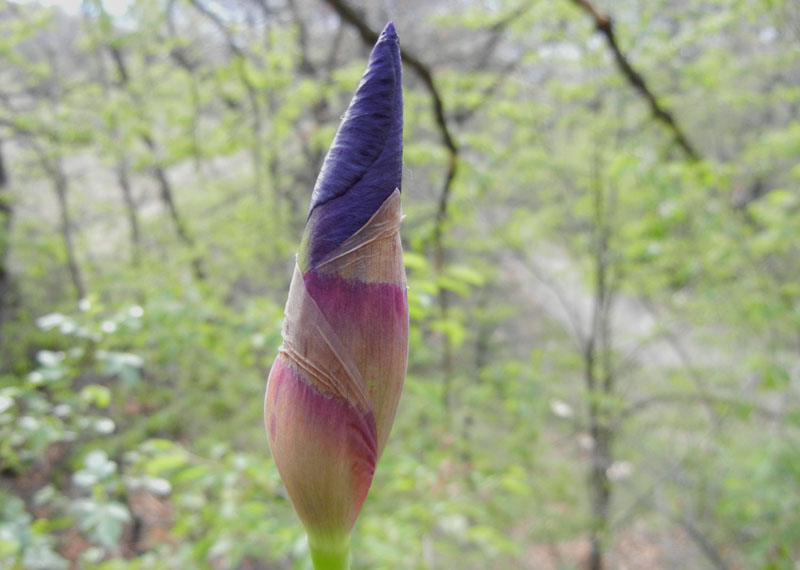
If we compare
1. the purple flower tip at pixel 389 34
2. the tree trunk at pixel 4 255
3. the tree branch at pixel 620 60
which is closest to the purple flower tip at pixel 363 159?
the purple flower tip at pixel 389 34

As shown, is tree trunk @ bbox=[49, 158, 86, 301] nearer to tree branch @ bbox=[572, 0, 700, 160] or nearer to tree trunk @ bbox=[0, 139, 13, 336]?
tree trunk @ bbox=[0, 139, 13, 336]

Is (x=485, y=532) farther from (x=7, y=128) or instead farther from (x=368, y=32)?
(x=7, y=128)

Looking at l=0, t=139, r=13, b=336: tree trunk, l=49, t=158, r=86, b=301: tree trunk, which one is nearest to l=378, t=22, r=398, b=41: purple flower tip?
l=0, t=139, r=13, b=336: tree trunk

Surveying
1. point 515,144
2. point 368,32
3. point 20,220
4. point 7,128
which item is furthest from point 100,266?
point 368,32

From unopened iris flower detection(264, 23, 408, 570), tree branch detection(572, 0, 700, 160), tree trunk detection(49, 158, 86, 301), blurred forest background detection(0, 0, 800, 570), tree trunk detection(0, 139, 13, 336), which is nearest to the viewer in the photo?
unopened iris flower detection(264, 23, 408, 570)

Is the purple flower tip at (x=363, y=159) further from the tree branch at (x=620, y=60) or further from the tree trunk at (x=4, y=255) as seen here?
the tree trunk at (x=4, y=255)

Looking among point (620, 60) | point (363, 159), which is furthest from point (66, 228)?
point (363, 159)

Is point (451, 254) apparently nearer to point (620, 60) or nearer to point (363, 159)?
point (620, 60)

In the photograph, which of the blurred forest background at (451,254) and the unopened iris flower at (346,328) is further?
the blurred forest background at (451,254)
